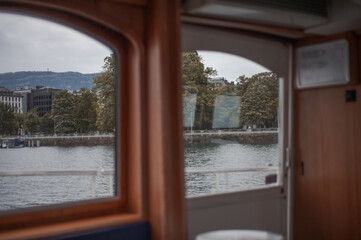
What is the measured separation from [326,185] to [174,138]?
1.69 m

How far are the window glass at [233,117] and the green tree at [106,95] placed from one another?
2.72 feet

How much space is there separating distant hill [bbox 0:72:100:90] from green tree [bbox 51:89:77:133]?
2.9 inches

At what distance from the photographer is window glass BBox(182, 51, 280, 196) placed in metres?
3.93

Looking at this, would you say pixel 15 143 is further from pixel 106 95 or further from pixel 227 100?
pixel 227 100

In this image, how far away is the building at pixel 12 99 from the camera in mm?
2845

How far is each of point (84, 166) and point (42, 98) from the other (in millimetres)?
946

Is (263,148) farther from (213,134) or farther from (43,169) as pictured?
(43,169)

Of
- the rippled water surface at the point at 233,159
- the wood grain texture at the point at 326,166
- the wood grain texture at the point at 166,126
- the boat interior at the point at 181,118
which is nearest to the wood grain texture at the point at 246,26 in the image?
the boat interior at the point at 181,118

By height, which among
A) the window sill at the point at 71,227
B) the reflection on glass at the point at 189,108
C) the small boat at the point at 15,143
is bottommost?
the window sill at the point at 71,227

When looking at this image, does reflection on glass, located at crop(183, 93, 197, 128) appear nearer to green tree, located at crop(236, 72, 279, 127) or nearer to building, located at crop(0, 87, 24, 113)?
green tree, located at crop(236, 72, 279, 127)

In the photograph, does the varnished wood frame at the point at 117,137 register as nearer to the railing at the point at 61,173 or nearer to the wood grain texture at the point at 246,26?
the railing at the point at 61,173

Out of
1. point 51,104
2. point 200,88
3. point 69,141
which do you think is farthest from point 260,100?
point 51,104

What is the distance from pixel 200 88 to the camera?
4.06m

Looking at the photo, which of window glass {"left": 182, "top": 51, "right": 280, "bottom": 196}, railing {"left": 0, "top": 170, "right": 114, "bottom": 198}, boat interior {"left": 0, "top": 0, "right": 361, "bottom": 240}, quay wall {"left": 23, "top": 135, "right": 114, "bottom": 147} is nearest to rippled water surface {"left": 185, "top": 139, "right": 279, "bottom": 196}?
window glass {"left": 182, "top": 51, "right": 280, "bottom": 196}
